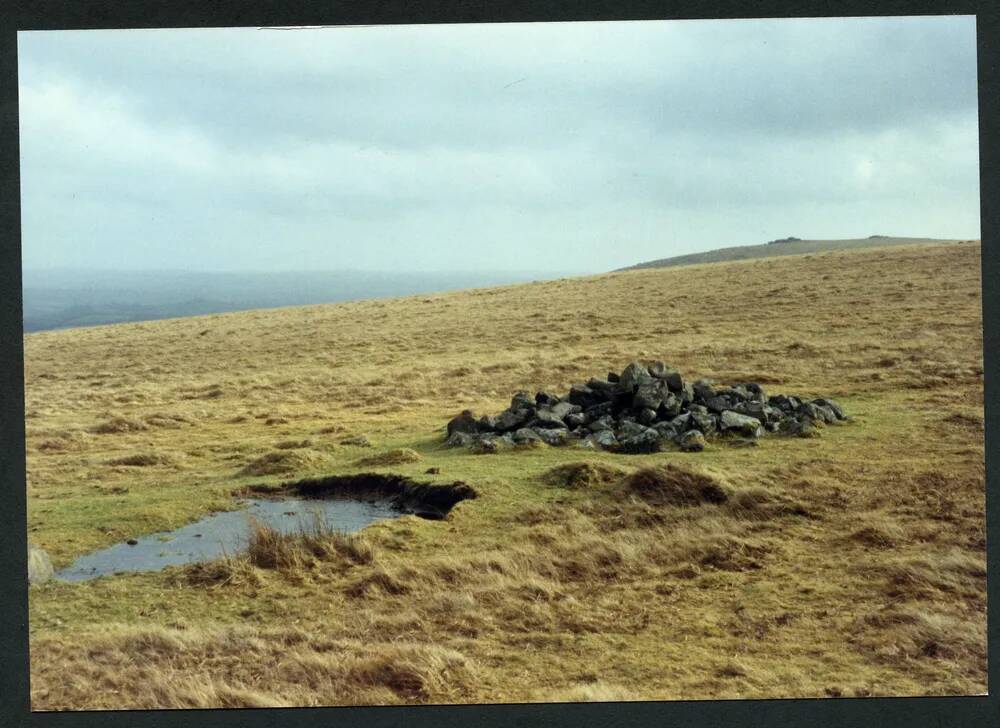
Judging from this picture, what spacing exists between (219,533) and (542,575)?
4.78 meters

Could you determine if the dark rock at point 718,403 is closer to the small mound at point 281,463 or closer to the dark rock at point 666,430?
the dark rock at point 666,430

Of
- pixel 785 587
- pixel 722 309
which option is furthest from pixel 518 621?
pixel 722 309

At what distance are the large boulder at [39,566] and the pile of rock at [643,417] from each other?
6.93m

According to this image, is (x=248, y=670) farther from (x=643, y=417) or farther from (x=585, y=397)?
(x=585, y=397)

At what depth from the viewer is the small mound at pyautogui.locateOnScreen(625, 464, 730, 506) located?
11.5 m

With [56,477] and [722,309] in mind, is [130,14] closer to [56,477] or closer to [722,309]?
[56,477]

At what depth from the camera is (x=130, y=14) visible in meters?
7.29

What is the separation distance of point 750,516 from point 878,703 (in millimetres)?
4513

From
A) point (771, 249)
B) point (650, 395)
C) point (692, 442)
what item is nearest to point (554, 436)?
point (650, 395)

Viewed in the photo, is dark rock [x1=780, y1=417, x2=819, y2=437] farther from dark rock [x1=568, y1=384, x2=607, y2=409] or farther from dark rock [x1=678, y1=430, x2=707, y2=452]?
dark rock [x1=568, y1=384, x2=607, y2=409]

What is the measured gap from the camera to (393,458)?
14.6 metres

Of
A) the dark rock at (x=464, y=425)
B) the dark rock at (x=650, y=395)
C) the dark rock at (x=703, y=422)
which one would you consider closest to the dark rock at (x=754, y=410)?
the dark rock at (x=703, y=422)

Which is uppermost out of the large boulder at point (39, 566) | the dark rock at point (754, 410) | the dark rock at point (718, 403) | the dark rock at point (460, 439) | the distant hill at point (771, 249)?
the distant hill at point (771, 249)

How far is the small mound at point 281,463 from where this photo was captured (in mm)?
14758
